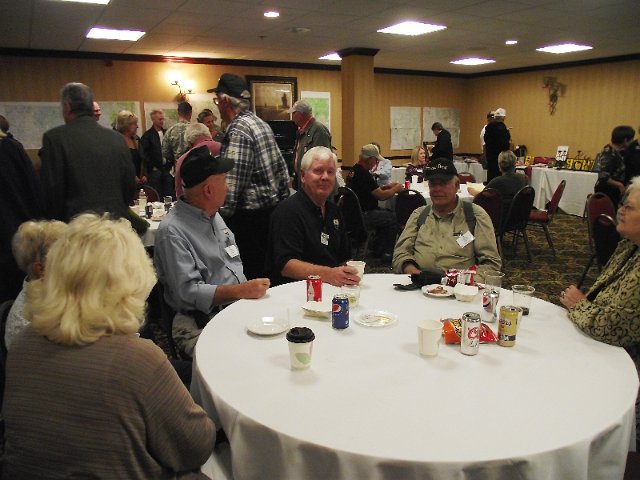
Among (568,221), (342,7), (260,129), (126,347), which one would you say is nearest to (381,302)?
(126,347)

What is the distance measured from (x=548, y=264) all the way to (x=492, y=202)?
47.3 inches

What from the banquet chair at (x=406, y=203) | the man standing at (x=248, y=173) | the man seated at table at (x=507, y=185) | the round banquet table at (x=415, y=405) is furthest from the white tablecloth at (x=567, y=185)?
the round banquet table at (x=415, y=405)

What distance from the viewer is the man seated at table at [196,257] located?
2096mm

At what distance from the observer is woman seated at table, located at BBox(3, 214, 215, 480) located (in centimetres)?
102

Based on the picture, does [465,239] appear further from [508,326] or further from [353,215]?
[353,215]

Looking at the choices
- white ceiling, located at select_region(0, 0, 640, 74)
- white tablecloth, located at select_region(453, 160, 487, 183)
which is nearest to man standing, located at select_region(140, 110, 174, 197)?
white ceiling, located at select_region(0, 0, 640, 74)

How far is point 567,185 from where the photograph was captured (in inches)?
336

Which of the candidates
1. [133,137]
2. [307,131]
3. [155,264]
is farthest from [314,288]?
[133,137]

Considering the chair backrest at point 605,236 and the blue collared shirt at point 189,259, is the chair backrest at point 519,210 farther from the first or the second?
the blue collared shirt at point 189,259

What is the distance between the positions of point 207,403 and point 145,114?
8693 millimetres

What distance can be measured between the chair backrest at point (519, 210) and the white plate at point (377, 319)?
3871mm

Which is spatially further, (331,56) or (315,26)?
(331,56)

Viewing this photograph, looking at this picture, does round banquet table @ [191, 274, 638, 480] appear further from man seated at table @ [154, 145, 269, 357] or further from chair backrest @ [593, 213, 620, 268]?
chair backrest @ [593, 213, 620, 268]

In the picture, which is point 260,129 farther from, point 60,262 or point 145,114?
point 145,114
